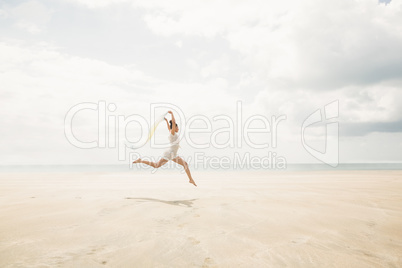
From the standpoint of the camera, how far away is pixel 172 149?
766cm

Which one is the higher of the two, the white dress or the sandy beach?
the white dress

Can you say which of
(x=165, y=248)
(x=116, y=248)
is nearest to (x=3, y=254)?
(x=116, y=248)

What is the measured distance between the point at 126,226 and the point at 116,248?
87cm

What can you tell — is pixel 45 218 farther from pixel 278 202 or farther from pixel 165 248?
pixel 278 202

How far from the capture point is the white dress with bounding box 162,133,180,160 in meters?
7.65

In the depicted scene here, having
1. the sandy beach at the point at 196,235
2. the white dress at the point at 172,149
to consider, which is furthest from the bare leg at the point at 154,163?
the sandy beach at the point at 196,235

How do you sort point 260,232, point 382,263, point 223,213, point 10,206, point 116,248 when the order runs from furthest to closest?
point 10,206 → point 223,213 → point 260,232 → point 116,248 → point 382,263

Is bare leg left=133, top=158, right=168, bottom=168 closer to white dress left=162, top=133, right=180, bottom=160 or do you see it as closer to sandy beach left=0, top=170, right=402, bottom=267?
white dress left=162, top=133, right=180, bottom=160

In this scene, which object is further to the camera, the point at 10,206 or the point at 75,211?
the point at 10,206

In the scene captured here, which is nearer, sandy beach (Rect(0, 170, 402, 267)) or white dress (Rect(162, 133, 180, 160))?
sandy beach (Rect(0, 170, 402, 267))

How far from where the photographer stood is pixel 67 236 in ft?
10.8

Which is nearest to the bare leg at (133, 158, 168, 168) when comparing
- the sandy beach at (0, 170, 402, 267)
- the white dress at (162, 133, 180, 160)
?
the white dress at (162, 133, 180, 160)

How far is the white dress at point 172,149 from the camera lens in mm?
7648

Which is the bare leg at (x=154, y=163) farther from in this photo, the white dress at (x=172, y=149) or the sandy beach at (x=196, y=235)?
the sandy beach at (x=196, y=235)
